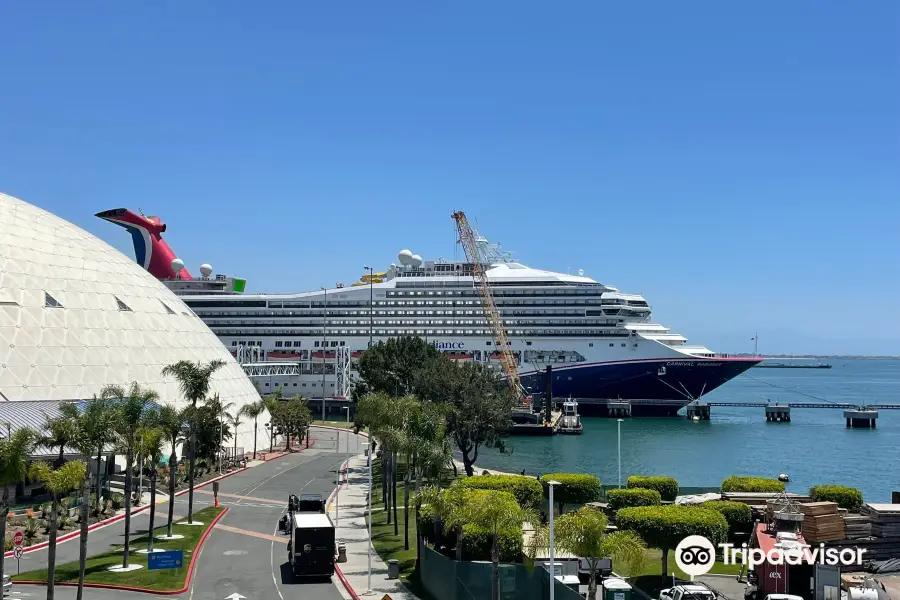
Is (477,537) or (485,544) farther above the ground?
(477,537)

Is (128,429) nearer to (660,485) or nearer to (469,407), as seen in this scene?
(660,485)

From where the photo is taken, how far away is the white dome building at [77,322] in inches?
Result: 2021

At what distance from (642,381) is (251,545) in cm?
8364

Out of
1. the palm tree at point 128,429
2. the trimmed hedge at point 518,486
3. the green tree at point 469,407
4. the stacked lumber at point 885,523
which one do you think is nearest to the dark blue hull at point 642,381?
the green tree at point 469,407

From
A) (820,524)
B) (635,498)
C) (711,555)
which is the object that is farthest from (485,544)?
(820,524)

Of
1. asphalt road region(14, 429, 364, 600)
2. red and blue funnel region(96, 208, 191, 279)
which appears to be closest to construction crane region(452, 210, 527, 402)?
red and blue funnel region(96, 208, 191, 279)

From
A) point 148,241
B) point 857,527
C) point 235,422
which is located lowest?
point 857,527

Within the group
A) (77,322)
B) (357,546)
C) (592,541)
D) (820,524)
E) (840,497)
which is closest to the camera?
(592,541)

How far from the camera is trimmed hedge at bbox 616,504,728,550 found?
27.6 m

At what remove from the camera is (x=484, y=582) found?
924 inches

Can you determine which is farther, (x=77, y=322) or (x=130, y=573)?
(x=77, y=322)

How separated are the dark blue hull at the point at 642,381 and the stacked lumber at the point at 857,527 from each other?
80.3 metres

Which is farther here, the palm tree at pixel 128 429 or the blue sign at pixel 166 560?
the palm tree at pixel 128 429

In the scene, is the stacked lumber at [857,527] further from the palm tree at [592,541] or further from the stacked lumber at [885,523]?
the palm tree at [592,541]
